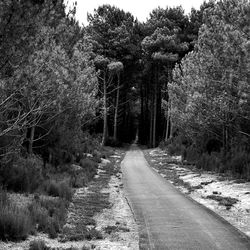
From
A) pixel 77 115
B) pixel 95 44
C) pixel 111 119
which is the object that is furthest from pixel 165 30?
pixel 77 115

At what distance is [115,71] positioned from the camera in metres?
44.7

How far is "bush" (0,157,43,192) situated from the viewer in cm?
1260

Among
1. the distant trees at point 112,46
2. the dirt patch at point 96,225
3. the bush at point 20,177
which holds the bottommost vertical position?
the dirt patch at point 96,225

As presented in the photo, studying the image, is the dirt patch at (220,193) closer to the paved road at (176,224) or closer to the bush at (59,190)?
the paved road at (176,224)

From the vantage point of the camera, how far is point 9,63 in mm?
6906

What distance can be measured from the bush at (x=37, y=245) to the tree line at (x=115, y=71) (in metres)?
2.16

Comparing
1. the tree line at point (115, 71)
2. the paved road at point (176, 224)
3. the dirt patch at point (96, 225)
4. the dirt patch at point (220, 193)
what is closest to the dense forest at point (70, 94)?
the tree line at point (115, 71)

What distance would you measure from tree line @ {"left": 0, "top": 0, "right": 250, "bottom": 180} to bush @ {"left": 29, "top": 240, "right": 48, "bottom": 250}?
216 cm

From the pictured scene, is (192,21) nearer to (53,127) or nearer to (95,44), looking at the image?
(95,44)

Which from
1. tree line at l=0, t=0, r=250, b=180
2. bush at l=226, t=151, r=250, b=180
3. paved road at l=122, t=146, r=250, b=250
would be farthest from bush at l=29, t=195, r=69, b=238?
bush at l=226, t=151, r=250, b=180

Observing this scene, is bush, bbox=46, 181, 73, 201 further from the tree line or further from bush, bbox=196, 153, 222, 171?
bush, bbox=196, 153, 222, 171

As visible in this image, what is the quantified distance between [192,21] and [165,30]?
554 centimetres

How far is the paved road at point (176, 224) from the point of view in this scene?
837cm

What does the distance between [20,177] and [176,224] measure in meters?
5.32
